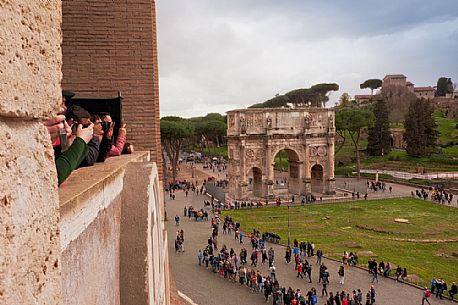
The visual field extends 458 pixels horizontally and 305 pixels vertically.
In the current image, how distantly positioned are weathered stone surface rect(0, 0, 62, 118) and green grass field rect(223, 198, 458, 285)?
58.9 ft

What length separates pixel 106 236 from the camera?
2242 mm

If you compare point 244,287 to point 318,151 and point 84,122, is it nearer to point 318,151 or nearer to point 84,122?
point 84,122

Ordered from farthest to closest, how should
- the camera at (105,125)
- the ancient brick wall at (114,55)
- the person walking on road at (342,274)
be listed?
the person walking on road at (342,274), the ancient brick wall at (114,55), the camera at (105,125)

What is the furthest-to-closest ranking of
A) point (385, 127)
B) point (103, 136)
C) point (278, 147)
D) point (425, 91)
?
point (425, 91)
point (385, 127)
point (278, 147)
point (103, 136)

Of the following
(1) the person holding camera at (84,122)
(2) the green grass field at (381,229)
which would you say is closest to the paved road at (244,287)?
(2) the green grass field at (381,229)

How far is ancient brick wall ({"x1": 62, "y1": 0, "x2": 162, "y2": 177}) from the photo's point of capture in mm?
6297

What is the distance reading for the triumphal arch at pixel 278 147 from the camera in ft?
117

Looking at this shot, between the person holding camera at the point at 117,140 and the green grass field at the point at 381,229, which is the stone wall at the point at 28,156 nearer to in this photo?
the person holding camera at the point at 117,140

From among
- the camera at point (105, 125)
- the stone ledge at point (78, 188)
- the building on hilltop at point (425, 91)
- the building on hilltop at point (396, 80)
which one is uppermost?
the building on hilltop at point (396, 80)

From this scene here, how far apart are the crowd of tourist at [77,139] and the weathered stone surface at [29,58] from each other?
0.40 meters

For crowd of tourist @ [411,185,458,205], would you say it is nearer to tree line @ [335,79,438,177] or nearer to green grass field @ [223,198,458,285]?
green grass field @ [223,198,458,285]

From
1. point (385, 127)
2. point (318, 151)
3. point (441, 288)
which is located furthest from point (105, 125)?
point (385, 127)

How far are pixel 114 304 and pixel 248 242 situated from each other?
20899 mm

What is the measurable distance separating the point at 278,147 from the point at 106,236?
1368 inches
